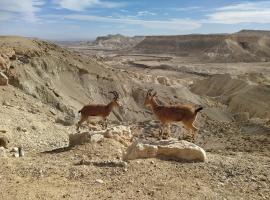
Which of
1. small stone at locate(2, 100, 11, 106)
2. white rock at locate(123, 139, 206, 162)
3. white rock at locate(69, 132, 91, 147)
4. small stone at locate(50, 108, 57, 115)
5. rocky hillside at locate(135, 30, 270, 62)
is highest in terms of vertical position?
white rock at locate(123, 139, 206, 162)

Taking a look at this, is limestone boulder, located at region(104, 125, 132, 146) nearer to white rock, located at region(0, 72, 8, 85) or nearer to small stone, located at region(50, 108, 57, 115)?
small stone, located at region(50, 108, 57, 115)

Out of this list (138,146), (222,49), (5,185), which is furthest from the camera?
(222,49)

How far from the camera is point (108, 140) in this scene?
13.8m

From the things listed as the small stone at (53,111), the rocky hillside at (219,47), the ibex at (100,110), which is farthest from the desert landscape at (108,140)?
the rocky hillside at (219,47)

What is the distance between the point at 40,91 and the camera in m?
29.7

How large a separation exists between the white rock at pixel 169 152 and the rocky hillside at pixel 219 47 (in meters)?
106

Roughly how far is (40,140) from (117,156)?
582 centimetres

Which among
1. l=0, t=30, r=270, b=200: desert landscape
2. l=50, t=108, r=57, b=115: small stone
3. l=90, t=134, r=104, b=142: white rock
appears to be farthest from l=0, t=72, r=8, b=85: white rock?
l=90, t=134, r=104, b=142: white rock

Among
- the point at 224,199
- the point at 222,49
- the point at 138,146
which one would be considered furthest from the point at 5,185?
the point at 222,49

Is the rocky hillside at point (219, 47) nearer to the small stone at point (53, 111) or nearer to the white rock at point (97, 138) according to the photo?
the small stone at point (53, 111)

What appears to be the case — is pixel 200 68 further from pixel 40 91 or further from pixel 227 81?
pixel 40 91

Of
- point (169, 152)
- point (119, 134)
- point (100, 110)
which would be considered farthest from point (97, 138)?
point (100, 110)

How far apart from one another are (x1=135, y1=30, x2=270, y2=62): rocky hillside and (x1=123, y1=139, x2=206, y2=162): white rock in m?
106

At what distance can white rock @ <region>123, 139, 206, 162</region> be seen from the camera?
A: 11.7 metres
